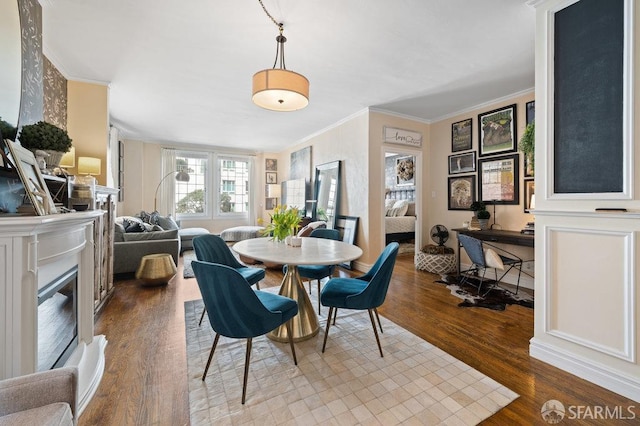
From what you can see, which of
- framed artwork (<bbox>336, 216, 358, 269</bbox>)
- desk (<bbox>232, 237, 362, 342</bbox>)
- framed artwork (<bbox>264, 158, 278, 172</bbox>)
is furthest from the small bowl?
framed artwork (<bbox>264, 158, 278, 172</bbox>)

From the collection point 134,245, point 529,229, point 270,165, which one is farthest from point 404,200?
point 134,245

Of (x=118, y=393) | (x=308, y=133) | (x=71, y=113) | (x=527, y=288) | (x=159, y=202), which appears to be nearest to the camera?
(x=118, y=393)

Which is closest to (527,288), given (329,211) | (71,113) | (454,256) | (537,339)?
(454,256)

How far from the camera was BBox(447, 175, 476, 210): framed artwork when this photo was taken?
427 centimetres

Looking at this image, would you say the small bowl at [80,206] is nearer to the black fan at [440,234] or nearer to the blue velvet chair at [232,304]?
the blue velvet chair at [232,304]

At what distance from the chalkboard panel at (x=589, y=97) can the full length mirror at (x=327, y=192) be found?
11.2 feet

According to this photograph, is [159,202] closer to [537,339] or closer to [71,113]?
[71,113]

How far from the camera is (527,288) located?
357 cm

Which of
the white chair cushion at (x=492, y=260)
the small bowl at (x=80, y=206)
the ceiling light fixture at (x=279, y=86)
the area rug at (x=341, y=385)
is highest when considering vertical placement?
the ceiling light fixture at (x=279, y=86)

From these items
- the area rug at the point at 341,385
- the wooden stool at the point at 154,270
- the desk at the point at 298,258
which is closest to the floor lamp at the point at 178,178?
the wooden stool at the point at 154,270

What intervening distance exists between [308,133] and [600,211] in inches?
199

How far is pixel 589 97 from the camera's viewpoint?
1793 millimetres

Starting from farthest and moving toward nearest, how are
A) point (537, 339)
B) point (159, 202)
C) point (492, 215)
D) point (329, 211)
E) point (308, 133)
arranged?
point (159, 202) → point (308, 133) → point (329, 211) → point (492, 215) → point (537, 339)

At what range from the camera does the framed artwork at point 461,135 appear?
4.32 meters
